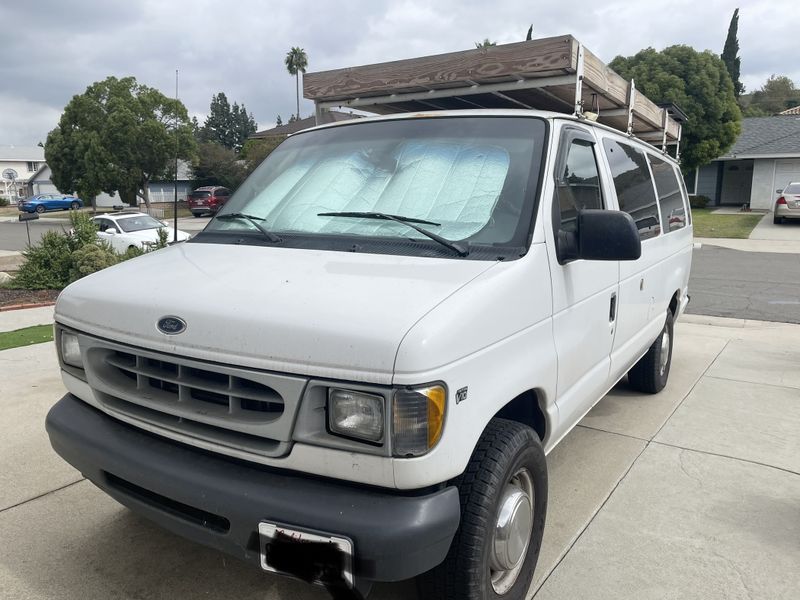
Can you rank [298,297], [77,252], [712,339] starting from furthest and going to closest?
1. [77,252]
2. [712,339]
3. [298,297]

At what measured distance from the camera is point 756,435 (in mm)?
4449

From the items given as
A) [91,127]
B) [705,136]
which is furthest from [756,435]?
[91,127]

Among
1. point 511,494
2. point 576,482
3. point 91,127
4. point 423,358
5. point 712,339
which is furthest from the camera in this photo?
point 91,127

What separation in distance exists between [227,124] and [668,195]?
92.7m

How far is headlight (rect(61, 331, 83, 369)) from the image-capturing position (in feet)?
8.73

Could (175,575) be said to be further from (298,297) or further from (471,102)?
(471,102)

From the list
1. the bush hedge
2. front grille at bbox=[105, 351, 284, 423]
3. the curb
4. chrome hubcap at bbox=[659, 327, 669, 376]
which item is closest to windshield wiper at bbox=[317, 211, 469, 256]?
front grille at bbox=[105, 351, 284, 423]

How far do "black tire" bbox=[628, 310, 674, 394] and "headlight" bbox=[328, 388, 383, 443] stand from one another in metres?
3.75

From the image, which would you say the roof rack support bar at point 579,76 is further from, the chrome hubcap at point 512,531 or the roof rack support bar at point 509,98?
the chrome hubcap at point 512,531

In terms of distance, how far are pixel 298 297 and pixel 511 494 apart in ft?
3.60

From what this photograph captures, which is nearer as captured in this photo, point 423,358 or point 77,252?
point 423,358

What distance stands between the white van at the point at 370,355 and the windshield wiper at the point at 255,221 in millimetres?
11

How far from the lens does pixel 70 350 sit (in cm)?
269

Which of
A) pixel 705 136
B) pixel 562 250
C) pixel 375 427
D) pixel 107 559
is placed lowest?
pixel 107 559
